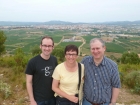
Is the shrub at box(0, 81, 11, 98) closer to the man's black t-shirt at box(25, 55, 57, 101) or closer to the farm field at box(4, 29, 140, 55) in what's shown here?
the man's black t-shirt at box(25, 55, 57, 101)

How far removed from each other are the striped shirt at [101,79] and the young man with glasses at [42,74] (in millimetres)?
518

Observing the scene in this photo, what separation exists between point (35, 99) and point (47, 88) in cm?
26

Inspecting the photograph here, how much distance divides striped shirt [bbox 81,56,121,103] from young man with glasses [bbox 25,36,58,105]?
0.52 m

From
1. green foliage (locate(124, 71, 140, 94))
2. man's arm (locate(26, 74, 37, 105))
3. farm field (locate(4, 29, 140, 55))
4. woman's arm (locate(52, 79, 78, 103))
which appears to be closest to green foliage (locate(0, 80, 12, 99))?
man's arm (locate(26, 74, 37, 105))

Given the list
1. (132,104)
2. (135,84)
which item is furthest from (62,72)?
(135,84)

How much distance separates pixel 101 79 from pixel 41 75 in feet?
2.70

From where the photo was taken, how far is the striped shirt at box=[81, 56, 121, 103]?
8.39ft

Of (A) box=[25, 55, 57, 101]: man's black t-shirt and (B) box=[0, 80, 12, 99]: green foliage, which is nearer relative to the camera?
(A) box=[25, 55, 57, 101]: man's black t-shirt

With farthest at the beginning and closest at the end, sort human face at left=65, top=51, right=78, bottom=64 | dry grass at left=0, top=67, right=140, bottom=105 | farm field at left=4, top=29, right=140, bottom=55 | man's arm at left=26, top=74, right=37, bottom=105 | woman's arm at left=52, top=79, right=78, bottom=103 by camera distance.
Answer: farm field at left=4, top=29, right=140, bottom=55, dry grass at left=0, top=67, right=140, bottom=105, man's arm at left=26, top=74, right=37, bottom=105, woman's arm at left=52, top=79, right=78, bottom=103, human face at left=65, top=51, right=78, bottom=64

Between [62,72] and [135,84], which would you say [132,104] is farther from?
[62,72]

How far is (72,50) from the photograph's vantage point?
2.44 meters

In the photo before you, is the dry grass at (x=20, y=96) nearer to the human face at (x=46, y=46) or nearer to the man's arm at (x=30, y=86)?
the man's arm at (x=30, y=86)

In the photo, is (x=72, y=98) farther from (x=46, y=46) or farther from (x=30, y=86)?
(x=46, y=46)

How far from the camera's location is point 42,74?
8.64 ft
